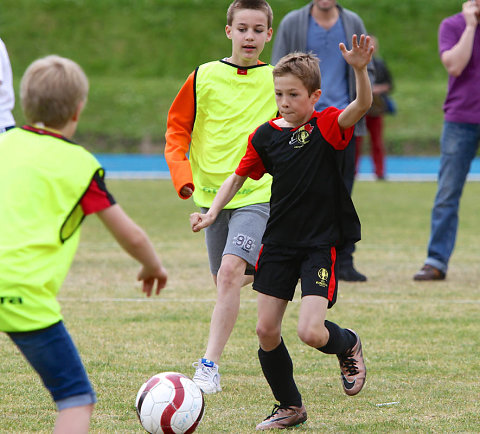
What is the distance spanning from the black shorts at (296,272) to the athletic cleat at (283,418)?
50 cm

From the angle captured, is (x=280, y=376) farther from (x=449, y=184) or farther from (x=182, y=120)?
(x=449, y=184)

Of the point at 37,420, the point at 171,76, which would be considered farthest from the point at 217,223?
the point at 171,76

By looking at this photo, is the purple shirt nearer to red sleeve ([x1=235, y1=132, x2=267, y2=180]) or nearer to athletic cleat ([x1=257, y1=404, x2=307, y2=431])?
red sleeve ([x1=235, y1=132, x2=267, y2=180])

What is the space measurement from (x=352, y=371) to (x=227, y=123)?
1.59 meters

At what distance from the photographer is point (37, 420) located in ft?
13.4

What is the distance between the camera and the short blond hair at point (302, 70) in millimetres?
4152

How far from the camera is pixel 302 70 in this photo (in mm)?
4156

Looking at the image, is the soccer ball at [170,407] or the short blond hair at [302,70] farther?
the short blond hair at [302,70]

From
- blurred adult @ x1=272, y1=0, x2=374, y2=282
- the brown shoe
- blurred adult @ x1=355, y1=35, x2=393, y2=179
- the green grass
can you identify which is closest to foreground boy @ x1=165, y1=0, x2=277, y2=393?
blurred adult @ x1=272, y1=0, x2=374, y2=282

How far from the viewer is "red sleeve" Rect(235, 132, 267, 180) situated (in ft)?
14.3

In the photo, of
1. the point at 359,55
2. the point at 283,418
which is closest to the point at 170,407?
the point at 283,418

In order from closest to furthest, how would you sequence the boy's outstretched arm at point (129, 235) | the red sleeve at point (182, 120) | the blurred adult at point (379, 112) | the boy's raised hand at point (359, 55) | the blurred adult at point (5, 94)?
the boy's outstretched arm at point (129, 235) < the boy's raised hand at point (359, 55) < the red sleeve at point (182, 120) < the blurred adult at point (5, 94) < the blurred adult at point (379, 112)

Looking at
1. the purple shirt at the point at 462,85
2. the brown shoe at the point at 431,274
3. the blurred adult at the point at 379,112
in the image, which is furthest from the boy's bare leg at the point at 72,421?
the blurred adult at the point at 379,112

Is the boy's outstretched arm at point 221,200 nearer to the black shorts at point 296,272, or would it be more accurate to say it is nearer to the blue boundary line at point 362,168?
the black shorts at point 296,272
